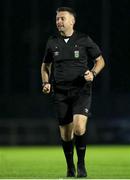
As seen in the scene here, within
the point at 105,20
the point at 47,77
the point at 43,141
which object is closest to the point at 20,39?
the point at 105,20

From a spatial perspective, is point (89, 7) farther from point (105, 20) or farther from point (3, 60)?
point (3, 60)

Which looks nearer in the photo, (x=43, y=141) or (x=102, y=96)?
(x=43, y=141)

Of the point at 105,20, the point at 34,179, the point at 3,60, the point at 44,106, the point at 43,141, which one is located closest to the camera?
the point at 34,179

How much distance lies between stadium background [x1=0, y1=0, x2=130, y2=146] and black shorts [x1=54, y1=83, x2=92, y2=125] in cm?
2015

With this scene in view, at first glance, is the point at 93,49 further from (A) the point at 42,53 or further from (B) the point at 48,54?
(A) the point at 42,53

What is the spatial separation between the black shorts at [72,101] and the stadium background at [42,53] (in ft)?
66.1

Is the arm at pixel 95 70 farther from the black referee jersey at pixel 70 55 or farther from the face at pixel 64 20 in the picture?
the face at pixel 64 20

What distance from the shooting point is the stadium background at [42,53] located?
132ft

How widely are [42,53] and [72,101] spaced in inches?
1273

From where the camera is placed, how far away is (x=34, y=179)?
11602 millimetres

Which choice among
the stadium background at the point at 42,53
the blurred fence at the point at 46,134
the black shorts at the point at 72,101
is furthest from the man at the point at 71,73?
the stadium background at the point at 42,53

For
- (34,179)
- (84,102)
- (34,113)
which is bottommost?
(34,113)

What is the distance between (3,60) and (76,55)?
117 ft

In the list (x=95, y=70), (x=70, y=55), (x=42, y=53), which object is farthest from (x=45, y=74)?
(x=42, y=53)
